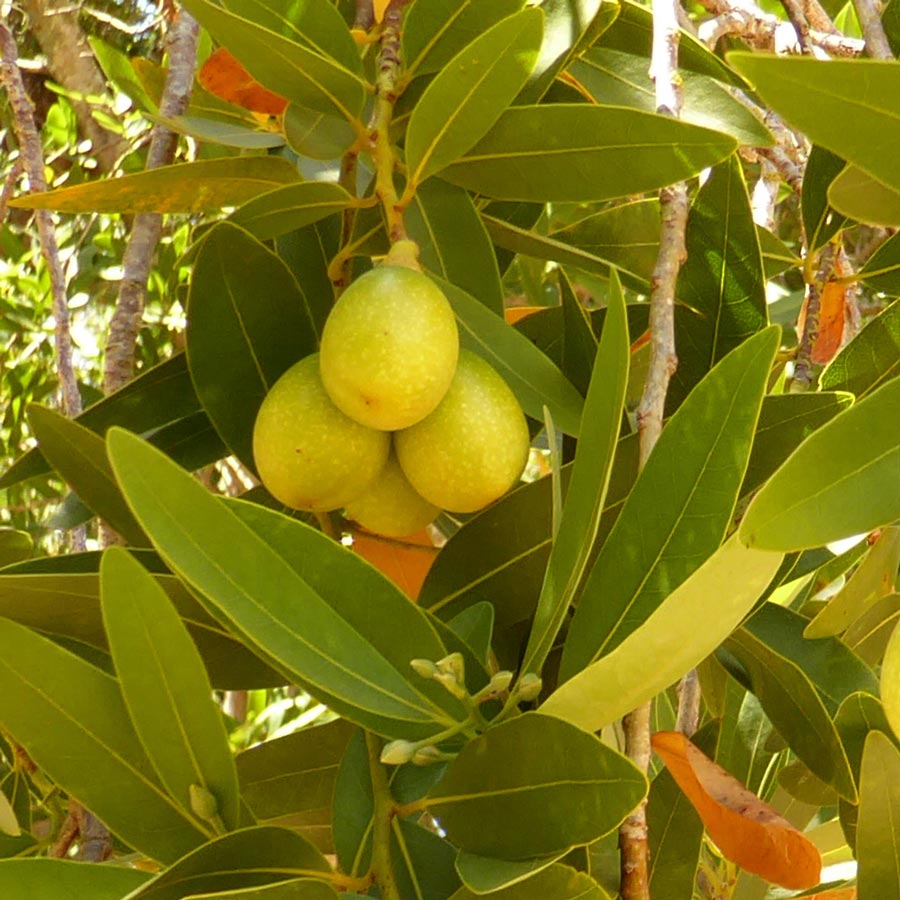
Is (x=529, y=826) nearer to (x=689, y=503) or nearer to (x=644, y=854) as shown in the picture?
(x=644, y=854)

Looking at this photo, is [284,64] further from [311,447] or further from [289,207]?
[311,447]

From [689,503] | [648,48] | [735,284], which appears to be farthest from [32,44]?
[689,503]

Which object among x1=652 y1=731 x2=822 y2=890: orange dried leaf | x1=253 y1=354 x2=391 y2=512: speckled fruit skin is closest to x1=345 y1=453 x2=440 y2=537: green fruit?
x1=253 y1=354 x2=391 y2=512: speckled fruit skin

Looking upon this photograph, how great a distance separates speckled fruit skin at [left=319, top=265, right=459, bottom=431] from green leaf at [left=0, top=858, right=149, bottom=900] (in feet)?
1.07

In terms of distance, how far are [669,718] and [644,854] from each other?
2.63 ft

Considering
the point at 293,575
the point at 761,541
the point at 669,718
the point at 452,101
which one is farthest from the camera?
the point at 669,718

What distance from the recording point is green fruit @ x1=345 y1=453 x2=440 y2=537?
3.26 ft

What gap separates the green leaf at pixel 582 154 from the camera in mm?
952

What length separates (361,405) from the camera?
0.88 metres

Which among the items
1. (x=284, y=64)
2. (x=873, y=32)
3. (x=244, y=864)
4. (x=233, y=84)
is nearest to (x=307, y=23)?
(x=284, y=64)

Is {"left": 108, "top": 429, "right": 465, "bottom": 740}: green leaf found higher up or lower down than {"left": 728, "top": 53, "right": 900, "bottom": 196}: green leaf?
lower down

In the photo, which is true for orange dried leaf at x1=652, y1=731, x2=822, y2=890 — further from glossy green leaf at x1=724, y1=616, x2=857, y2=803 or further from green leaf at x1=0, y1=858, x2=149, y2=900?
green leaf at x1=0, y1=858, x2=149, y2=900

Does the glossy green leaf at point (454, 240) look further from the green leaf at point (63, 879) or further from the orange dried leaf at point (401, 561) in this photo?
the green leaf at point (63, 879)

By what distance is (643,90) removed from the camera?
128 centimetres
